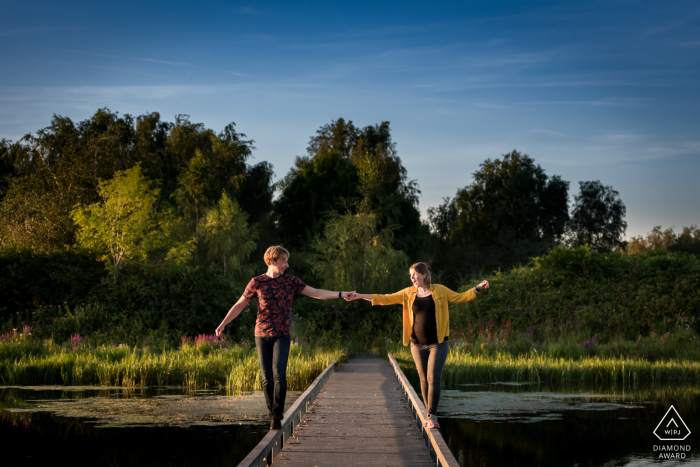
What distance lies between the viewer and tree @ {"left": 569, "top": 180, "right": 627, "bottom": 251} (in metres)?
50.8

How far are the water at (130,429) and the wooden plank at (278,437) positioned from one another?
0.62 meters

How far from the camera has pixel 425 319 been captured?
7.21 meters

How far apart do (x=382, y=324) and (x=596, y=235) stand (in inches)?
1259

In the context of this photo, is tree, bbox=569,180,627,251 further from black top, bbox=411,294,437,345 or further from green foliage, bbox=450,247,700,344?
black top, bbox=411,294,437,345

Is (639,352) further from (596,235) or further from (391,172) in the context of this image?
(596,235)

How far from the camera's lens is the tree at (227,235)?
36188 mm

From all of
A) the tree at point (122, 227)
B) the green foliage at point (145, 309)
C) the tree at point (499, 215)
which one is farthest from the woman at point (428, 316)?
the tree at point (499, 215)

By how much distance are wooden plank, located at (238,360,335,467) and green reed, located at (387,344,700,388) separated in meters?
5.43

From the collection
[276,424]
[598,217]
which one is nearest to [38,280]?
[276,424]

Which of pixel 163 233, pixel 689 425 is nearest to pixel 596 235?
pixel 163 233

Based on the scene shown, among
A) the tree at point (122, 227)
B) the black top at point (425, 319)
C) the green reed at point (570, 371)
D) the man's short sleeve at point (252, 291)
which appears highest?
the tree at point (122, 227)

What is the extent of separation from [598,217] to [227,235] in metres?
28.6

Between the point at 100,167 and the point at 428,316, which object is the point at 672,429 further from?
the point at 100,167

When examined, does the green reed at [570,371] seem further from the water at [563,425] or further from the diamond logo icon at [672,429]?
the diamond logo icon at [672,429]
